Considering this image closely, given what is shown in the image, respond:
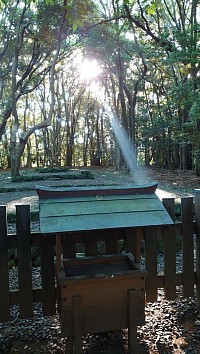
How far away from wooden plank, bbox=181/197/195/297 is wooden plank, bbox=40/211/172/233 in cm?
42

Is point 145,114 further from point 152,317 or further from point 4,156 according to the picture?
point 152,317

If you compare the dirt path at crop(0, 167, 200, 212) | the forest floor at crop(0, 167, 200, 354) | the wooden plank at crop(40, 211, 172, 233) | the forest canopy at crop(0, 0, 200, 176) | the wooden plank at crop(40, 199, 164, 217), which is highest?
the forest canopy at crop(0, 0, 200, 176)

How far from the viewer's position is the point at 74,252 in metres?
2.21

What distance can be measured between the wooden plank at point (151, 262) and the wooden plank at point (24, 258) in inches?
34.2

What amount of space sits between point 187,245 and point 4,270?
1.40m

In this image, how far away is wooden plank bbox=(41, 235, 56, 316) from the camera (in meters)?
2.13

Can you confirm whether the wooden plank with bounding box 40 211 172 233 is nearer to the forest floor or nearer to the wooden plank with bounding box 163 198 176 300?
the wooden plank with bounding box 163 198 176 300

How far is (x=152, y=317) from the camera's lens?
238 cm

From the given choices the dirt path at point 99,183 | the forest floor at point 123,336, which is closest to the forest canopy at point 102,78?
the dirt path at point 99,183

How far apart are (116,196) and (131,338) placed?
2.98ft

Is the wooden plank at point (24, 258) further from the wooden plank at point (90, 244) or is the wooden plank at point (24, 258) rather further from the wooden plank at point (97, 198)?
the wooden plank at point (90, 244)

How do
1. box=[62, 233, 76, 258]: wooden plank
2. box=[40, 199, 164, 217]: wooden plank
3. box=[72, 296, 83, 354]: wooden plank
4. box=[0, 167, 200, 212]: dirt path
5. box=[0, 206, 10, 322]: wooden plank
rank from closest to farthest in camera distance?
1. box=[72, 296, 83, 354]: wooden plank
2. box=[40, 199, 164, 217]: wooden plank
3. box=[0, 206, 10, 322]: wooden plank
4. box=[62, 233, 76, 258]: wooden plank
5. box=[0, 167, 200, 212]: dirt path

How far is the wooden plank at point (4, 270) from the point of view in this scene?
6.74 ft

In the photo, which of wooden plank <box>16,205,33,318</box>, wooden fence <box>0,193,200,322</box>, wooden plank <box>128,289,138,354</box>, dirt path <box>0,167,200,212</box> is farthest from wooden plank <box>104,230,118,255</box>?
dirt path <box>0,167,200,212</box>
